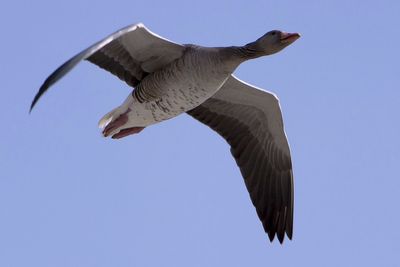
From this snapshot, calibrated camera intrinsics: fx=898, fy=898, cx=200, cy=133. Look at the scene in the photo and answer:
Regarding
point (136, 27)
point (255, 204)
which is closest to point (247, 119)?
point (255, 204)

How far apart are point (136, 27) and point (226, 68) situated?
1439 mm

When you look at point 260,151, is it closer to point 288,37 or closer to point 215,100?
point 215,100

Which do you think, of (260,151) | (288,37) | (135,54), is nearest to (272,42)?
(288,37)

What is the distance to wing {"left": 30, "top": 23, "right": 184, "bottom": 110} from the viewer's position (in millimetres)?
12969

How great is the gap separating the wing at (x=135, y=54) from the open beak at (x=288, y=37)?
1484 mm

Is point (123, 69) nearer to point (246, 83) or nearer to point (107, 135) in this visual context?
point (107, 135)

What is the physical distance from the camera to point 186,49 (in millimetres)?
13172

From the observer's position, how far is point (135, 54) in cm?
1346

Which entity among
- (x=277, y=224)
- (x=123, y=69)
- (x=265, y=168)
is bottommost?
(x=277, y=224)

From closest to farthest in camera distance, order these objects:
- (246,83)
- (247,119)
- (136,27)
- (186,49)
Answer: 1. (136,27)
2. (186,49)
3. (246,83)
4. (247,119)

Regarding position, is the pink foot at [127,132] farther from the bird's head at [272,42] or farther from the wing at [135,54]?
the bird's head at [272,42]

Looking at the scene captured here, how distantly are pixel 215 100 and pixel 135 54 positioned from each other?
75.8 inches

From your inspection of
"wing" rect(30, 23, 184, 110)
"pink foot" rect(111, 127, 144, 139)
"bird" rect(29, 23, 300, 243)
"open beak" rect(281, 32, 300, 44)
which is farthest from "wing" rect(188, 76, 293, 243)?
"open beak" rect(281, 32, 300, 44)

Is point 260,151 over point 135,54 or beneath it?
beneath
